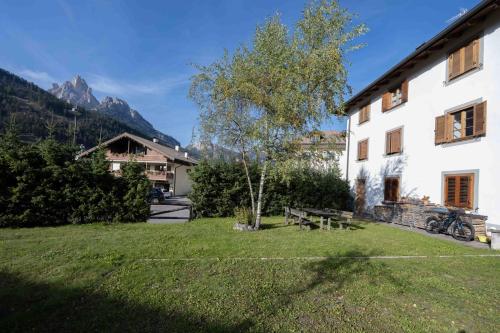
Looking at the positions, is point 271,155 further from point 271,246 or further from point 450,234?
point 450,234

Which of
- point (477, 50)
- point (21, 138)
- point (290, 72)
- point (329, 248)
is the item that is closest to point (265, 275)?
point (329, 248)

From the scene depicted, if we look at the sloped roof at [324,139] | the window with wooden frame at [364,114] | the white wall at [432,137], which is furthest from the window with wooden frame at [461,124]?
the window with wooden frame at [364,114]

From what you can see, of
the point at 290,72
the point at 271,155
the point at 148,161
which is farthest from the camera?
the point at 148,161

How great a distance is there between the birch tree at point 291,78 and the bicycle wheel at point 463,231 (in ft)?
18.9

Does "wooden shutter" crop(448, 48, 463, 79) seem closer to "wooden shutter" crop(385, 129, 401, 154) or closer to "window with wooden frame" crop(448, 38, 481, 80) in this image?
"window with wooden frame" crop(448, 38, 481, 80)

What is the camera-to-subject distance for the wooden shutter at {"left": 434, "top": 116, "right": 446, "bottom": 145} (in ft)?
38.0

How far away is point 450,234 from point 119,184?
42.4 ft

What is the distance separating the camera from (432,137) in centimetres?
1237

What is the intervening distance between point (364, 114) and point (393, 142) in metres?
4.04

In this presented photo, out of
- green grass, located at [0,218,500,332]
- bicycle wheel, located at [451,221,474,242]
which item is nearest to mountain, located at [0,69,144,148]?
green grass, located at [0,218,500,332]

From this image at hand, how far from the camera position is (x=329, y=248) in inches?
276

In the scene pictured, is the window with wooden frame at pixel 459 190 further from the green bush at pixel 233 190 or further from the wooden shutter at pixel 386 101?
the wooden shutter at pixel 386 101

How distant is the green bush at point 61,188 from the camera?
9.34 metres

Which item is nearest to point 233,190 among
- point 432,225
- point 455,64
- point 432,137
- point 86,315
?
point 432,225
